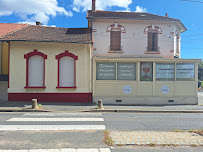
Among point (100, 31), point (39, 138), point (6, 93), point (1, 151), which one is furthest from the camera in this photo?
point (100, 31)

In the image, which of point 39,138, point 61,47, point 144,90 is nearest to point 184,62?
point 144,90

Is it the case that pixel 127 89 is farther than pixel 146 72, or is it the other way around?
pixel 146 72

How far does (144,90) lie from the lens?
12.7m

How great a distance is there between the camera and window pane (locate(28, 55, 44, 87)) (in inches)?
484

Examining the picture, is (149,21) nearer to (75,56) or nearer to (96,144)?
(75,56)

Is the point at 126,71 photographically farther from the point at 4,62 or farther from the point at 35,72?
the point at 4,62

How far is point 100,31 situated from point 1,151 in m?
11.8

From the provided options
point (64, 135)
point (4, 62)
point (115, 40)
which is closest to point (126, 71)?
point (115, 40)

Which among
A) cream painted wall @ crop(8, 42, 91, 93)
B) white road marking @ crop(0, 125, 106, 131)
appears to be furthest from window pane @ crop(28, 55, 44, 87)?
white road marking @ crop(0, 125, 106, 131)

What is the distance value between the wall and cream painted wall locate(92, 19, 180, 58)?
82.3 inches

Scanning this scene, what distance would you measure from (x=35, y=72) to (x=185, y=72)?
420 inches

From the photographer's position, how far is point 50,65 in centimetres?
1232

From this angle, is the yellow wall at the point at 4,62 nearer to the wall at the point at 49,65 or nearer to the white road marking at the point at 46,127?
the wall at the point at 49,65

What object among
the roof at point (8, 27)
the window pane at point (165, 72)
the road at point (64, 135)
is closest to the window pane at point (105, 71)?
the window pane at point (165, 72)
